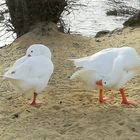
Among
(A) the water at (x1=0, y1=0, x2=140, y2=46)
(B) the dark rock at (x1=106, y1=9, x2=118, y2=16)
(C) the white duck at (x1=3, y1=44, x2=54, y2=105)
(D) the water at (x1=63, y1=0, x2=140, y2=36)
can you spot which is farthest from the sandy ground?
(B) the dark rock at (x1=106, y1=9, x2=118, y2=16)

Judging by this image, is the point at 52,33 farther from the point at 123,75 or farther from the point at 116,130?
the point at 116,130

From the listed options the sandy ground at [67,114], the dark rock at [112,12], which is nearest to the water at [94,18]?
the dark rock at [112,12]

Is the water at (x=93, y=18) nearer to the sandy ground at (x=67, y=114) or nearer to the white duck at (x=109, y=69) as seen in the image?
the sandy ground at (x=67, y=114)

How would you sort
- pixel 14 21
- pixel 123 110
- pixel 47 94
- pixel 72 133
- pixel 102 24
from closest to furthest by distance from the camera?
1. pixel 72 133
2. pixel 123 110
3. pixel 47 94
4. pixel 14 21
5. pixel 102 24

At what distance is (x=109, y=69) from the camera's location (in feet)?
18.5

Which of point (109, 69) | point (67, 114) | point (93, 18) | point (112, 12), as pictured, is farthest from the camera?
point (112, 12)

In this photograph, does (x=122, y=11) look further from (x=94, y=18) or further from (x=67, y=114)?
(x=67, y=114)

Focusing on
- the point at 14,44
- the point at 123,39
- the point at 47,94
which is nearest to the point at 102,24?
the point at 123,39

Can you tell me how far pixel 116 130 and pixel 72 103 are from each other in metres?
1.09

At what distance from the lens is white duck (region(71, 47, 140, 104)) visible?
5602mm

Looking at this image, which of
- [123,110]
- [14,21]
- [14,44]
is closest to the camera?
[123,110]

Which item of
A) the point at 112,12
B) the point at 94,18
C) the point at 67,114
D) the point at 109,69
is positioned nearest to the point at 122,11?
the point at 112,12

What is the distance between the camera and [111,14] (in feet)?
52.0

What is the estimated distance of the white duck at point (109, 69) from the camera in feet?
18.4
